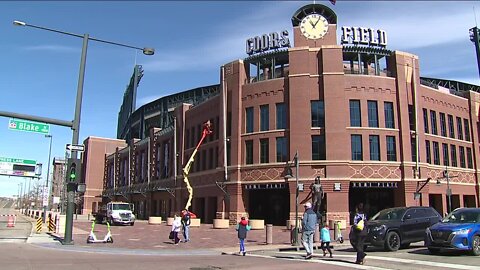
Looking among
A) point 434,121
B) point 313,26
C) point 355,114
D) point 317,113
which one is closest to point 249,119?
point 317,113

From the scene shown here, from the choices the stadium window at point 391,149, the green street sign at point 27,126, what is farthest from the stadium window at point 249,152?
the green street sign at point 27,126

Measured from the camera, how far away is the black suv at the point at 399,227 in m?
17.4

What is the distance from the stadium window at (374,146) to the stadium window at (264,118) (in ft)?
30.7

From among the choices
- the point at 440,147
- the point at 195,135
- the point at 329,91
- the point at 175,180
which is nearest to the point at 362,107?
the point at 329,91

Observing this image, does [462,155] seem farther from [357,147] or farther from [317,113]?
[317,113]

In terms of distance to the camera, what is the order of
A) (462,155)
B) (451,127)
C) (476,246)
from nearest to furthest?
(476,246)
(451,127)
(462,155)

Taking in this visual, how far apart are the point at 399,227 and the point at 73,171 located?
48.9ft

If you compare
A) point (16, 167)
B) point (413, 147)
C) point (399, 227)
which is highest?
point (413, 147)

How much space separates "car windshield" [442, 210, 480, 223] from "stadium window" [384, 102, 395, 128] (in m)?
24.3

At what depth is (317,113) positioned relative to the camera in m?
40.2

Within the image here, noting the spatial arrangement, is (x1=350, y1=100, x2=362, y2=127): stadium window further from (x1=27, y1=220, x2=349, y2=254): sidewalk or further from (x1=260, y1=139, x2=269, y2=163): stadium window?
(x1=27, y1=220, x2=349, y2=254): sidewalk

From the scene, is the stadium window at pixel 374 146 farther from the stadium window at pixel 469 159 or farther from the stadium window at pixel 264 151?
the stadium window at pixel 469 159

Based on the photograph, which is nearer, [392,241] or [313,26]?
[392,241]

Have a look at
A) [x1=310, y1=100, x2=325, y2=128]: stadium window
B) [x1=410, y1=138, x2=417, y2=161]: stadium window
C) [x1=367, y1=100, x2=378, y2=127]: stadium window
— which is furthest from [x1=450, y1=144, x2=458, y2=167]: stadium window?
[x1=310, y1=100, x2=325, y2=128]: stadium window
